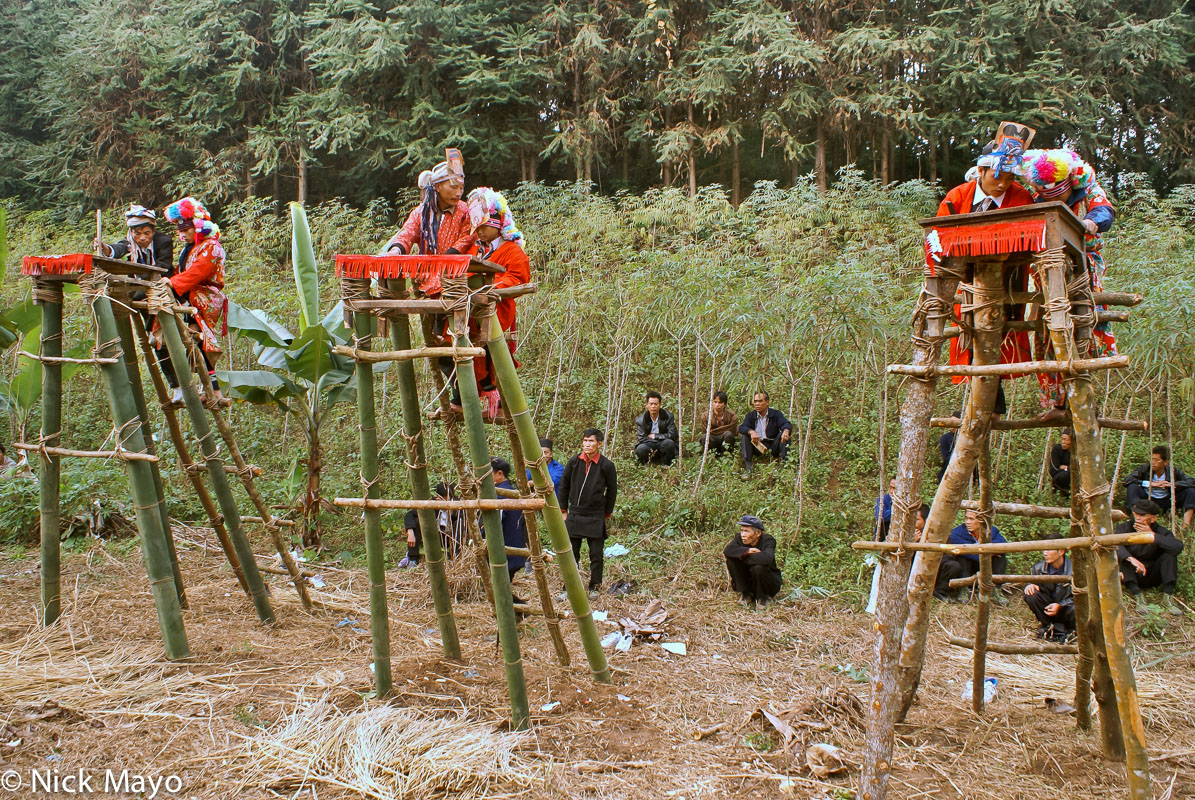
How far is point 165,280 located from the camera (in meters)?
4.34

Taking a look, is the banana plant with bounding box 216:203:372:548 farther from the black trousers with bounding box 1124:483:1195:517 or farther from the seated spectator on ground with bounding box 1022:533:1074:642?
the black trousers with bounding box 1124:483:1195:517

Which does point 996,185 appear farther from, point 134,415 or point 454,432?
point 134,415

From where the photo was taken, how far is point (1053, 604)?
518 cm

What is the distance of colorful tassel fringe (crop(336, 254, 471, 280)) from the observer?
11.0 feet

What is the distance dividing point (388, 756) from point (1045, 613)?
433 centimetres

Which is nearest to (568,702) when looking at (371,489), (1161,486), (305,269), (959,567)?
(371,489)

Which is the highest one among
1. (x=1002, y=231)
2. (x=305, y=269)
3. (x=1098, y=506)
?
(x=305, y=269)

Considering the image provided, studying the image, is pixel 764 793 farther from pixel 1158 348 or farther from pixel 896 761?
pixel 1158 348

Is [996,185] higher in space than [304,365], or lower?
higher

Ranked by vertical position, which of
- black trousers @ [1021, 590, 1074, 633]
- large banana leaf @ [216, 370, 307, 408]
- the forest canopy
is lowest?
black trousers @ [1021, 590, 1074, 633]

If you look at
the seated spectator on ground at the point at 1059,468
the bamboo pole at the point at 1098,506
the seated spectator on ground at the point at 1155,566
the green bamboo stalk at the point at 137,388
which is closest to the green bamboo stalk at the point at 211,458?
the green bamboo stalk at the point at 137,388

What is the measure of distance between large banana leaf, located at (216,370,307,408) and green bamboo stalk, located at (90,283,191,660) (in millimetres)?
1861

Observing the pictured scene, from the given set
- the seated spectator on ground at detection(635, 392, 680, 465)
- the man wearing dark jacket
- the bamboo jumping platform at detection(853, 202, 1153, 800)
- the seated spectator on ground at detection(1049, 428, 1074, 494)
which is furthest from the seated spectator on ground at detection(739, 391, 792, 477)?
the bamboo jumping platform at detection(853, 202, 1153, 800)

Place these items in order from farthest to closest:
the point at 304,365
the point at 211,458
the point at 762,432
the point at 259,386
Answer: the point at 762,432 → the point at 304,365 → the point at 259,386 → the point at 211,458
